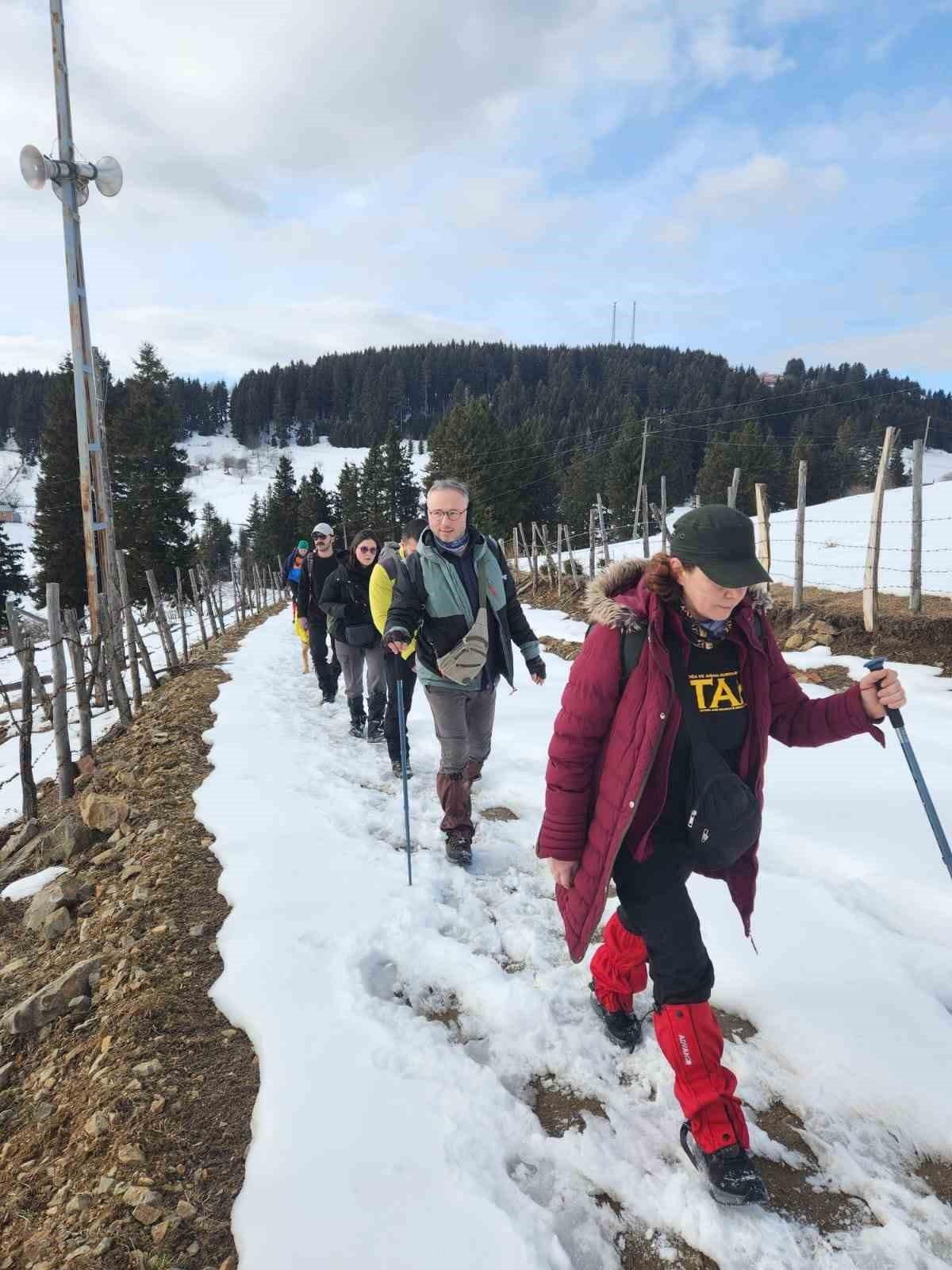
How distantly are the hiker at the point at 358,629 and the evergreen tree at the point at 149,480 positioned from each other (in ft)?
81.6

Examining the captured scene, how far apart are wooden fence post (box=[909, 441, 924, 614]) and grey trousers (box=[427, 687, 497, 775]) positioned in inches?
277

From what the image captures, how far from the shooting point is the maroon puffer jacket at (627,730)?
1.95m

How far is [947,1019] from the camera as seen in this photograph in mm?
2496

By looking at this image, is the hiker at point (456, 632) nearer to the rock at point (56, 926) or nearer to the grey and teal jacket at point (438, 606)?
the grey and teal jacket at point (438, 606)

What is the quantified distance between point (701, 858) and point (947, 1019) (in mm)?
1357

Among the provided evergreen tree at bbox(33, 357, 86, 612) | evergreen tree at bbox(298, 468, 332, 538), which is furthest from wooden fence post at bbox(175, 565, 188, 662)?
evergreen tree at bbox(298, 468, 332, 538)

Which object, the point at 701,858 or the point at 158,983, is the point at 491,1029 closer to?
the point at 701,858

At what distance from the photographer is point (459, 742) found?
151 inches

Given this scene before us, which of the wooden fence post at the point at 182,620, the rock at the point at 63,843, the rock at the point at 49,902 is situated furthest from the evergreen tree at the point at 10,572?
the rock at the point at 49,902

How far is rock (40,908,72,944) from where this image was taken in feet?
12.4

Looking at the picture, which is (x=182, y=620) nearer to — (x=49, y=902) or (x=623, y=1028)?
(x=49, y=902)

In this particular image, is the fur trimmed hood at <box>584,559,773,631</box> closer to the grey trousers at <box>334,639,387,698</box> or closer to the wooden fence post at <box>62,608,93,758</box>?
the grey trousers at <box>334,639,387,698</box>

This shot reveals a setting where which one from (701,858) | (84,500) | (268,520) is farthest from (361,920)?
(268,520)

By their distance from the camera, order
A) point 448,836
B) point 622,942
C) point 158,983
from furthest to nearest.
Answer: point 448,836 → point 158,983 → point 622,942
